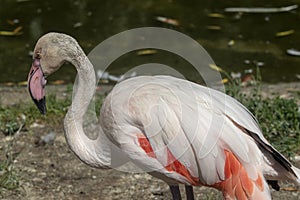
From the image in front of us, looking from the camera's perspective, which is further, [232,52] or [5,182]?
[232,52]

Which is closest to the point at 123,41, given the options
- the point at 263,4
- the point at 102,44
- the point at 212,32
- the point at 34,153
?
the point at 102,44

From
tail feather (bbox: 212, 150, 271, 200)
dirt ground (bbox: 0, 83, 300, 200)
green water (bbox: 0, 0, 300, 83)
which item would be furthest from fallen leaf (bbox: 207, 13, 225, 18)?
tail feather (bbox: 212, 150, 271, 200)

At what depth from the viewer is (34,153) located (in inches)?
202

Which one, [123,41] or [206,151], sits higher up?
[206,151]

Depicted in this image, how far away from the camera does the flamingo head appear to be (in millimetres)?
3873

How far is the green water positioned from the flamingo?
95.8 inches

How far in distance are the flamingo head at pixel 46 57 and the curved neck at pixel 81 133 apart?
97 millimetres

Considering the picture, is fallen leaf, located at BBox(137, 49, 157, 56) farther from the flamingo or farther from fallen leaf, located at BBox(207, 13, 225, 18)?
the flamingo

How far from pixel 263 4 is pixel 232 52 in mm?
1143

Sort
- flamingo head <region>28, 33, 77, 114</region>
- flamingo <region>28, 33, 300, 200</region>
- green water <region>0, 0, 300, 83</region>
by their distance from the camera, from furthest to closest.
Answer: green water <region>0, 0, 300, 83</region>
flamingo head <region>28, 33, 77, 114</region>
flamingo <region>28, 33, 300, 200</region>

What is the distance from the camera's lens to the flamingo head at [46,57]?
3.87m

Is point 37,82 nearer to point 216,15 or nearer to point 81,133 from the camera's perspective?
point 81,133

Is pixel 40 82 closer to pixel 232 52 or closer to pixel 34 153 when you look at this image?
pixel 34 153

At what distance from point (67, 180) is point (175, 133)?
52.6 inches
